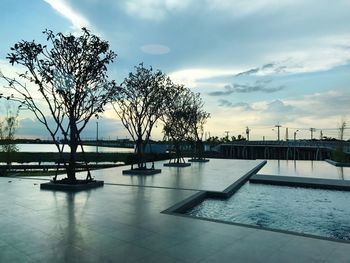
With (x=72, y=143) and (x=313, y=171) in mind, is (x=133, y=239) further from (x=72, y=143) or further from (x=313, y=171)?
(x=313, y=171)

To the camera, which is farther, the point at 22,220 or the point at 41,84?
the point at 41,84

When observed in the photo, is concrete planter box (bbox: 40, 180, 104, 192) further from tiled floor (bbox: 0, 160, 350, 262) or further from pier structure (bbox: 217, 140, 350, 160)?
pier structure (bbox: 217, 140, 350, 160)

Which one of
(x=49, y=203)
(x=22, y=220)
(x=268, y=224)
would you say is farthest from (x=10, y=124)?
(x=268, y=224)

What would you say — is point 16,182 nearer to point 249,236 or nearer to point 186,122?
point 249,236

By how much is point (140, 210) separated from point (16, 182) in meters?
7.74

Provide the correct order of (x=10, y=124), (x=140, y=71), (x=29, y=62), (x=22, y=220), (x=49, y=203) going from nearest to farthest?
1. (x=22, y=220)
2. (x=49, y=203)
3. (x=29, y=62)
4. (x=140, y=71)
5. (x=10, y=124)

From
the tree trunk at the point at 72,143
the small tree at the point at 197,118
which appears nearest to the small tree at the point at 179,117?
the small tree at the point at 197,118

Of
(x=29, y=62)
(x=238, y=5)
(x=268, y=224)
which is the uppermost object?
(x=238, y=5)

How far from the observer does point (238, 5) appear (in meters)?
12.6

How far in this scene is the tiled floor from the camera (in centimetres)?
497

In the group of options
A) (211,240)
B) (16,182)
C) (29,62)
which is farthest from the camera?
(16,182)

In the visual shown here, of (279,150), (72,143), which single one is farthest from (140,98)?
(279,150)

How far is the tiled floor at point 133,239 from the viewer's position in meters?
4.97

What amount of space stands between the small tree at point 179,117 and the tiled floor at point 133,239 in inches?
617
